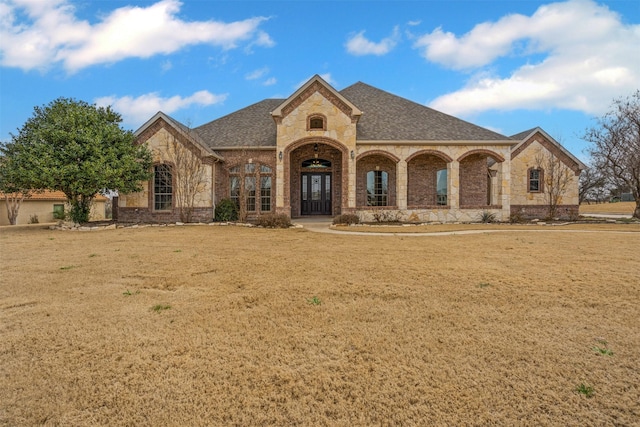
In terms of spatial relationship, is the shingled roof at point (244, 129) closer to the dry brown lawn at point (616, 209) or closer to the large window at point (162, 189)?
the large window at point (162, 189)

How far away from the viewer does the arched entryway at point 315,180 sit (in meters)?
19.5

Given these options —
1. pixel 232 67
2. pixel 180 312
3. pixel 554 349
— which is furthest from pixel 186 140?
pixel 554 349

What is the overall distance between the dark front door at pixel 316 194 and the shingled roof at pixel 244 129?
353cm

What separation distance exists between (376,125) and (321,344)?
17230 mm

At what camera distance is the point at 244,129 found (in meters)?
19.9

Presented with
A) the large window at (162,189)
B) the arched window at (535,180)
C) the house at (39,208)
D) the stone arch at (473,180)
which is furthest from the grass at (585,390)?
the house at (39,208)

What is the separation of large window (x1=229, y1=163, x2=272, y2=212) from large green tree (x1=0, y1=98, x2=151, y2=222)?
487cm

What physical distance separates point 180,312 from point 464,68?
807 inches

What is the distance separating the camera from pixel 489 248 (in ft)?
29.5

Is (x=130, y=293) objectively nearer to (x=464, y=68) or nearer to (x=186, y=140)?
(x=186, y=140)

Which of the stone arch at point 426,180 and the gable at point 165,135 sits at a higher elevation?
the gable at point 165,135

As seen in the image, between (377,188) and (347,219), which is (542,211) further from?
(347,219)

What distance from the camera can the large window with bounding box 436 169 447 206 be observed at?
773 inches

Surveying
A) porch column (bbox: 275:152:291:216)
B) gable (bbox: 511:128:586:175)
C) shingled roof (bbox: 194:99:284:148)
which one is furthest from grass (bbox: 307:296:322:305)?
gable (bbox: 511:128:586:175)
